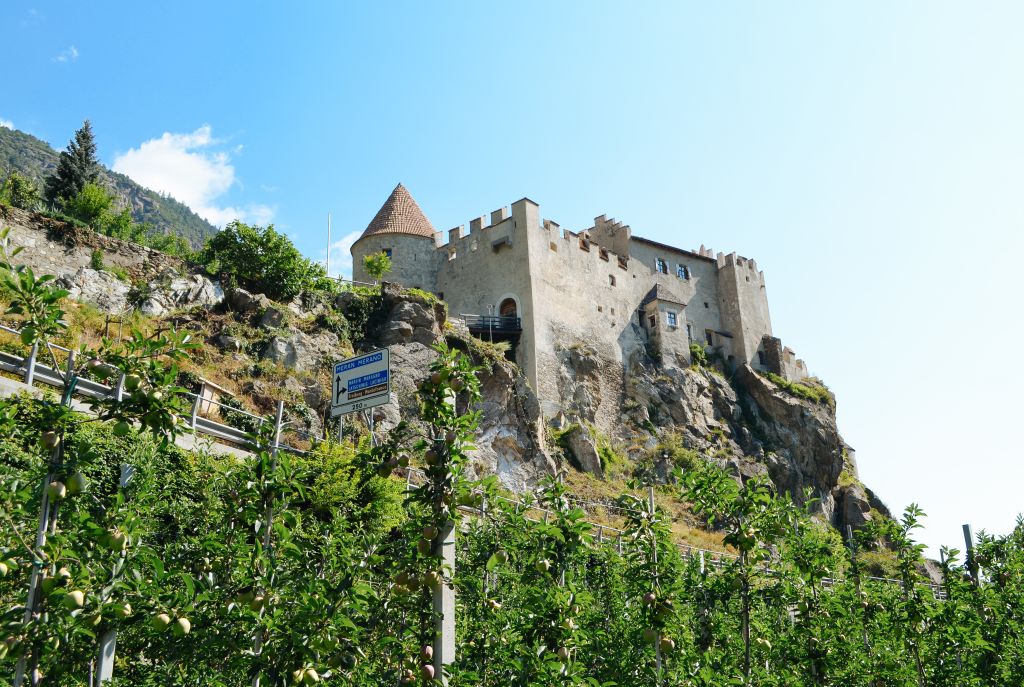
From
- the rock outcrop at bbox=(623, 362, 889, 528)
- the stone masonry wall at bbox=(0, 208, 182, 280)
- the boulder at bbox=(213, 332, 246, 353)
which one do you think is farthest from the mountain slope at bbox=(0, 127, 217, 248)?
the boulder at bbox=(213, 332, 246, 353)

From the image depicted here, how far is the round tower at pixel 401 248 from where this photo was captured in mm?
44562

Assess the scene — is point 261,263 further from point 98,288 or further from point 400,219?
point 400,219

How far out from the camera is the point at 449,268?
45000mm

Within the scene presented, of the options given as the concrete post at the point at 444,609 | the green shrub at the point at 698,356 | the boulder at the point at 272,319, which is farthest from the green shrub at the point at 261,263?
the concrete post at the point at 444,609

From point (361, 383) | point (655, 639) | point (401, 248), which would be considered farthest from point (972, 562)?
point (401, 248)

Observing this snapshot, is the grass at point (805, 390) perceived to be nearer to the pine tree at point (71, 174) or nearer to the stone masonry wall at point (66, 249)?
the stone masonry wall at point (66, 249)

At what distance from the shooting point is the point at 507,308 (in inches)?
1678

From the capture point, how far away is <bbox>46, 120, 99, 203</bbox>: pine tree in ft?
151

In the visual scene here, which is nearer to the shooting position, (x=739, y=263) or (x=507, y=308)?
(x=507, y=308)

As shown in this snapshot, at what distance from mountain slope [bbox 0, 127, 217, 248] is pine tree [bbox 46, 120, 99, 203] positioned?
258ft

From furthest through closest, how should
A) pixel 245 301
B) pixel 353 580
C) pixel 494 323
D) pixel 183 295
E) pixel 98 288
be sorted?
pixel 494 323 < pixel 183 295 < pixel 245 301 < pixel 98 288 < pixel 353 580

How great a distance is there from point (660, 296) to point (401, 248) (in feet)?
50.6

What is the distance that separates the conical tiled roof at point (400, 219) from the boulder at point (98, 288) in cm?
1876

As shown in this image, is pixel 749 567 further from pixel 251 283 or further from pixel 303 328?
pixel 251 283
